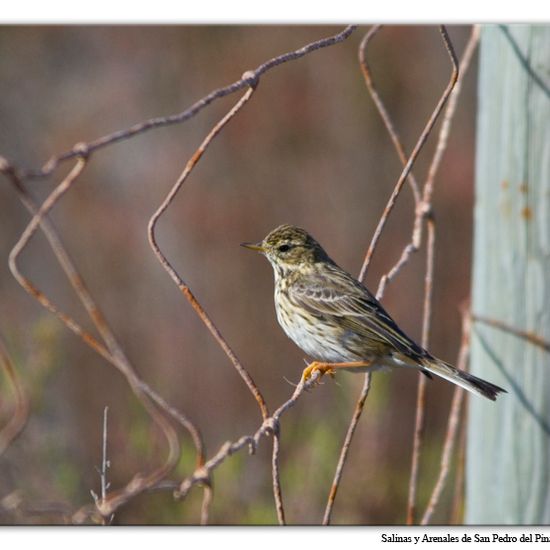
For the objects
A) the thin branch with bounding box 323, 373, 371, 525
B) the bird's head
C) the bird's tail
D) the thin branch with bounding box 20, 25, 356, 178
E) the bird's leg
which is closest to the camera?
the thin branch with bounding box 20, 25, 356, 178

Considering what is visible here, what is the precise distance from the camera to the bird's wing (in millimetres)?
2490

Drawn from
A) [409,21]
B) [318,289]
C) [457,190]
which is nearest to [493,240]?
[318,289]

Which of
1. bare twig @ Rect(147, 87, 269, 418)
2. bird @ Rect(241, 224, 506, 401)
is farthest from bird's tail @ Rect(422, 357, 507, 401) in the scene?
bare twig @ Rect(147, 87, 269, 418)

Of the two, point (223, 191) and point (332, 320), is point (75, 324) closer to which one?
point (332, 320)

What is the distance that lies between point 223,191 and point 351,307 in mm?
3622

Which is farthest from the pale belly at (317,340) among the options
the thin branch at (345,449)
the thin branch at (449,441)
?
the thin branch at (449,441)

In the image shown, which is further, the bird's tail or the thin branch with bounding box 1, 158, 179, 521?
the bird's tail

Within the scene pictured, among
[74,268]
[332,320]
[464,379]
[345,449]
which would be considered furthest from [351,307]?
[74,268]

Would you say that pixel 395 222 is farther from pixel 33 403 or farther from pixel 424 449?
pixel 33 403

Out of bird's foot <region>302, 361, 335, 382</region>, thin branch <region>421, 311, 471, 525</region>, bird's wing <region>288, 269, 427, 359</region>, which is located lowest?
thin branch <region>421, 311, 471, 525</region>

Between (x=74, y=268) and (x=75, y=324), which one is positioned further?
(x=75, y=324)

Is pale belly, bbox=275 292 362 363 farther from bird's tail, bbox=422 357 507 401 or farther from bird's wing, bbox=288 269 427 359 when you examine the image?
bird's tail, bbox=422 357 507 401

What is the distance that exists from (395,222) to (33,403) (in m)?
2.77

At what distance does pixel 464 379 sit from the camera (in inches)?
89.4
